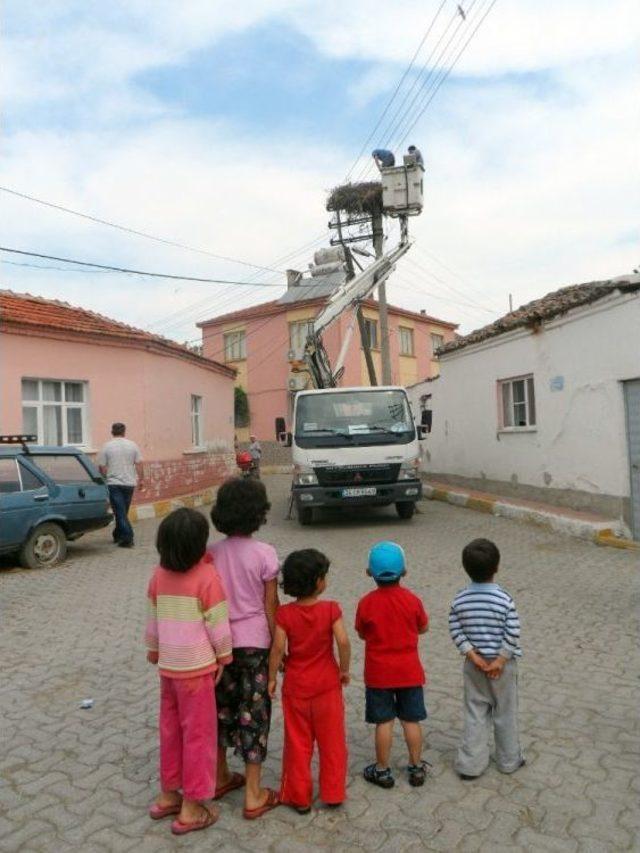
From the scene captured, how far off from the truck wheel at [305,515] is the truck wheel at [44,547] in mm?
4001

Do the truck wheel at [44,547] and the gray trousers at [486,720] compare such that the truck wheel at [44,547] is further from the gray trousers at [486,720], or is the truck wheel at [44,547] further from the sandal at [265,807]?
the gray trousers at [486,720]

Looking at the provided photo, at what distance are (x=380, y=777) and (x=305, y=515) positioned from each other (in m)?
9.06

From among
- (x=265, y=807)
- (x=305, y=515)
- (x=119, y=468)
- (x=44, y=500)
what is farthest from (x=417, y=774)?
(x=305, y=515)

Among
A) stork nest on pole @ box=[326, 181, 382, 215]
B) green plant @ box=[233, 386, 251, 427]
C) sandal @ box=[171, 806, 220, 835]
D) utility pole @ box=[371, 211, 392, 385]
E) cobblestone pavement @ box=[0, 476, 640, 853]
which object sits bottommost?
cobblestone pavement @ box=[0, 476, 640, 853]

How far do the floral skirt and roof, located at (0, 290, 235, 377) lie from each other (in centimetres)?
1103

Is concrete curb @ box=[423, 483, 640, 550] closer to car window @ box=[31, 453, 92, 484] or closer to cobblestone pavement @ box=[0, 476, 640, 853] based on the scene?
cobblestone pavement @ box=[0, 476, 640, 853]

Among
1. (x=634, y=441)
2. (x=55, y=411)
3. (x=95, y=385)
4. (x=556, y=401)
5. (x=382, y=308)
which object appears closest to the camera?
(x=634, y=441)

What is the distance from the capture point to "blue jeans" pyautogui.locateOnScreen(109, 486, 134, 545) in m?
10.3

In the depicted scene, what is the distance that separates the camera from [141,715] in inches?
164

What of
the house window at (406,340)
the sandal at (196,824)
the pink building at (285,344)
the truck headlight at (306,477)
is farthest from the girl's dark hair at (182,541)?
the house window at (406,340)

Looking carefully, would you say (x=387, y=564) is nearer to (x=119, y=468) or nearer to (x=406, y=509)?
(x=119, y=468)

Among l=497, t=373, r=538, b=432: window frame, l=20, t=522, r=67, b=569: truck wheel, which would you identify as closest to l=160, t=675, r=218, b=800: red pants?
l=20, t=522, r=67, b=569: truck wheel

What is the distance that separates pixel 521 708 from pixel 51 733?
264 cm

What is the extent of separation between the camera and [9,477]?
8.67 metres
